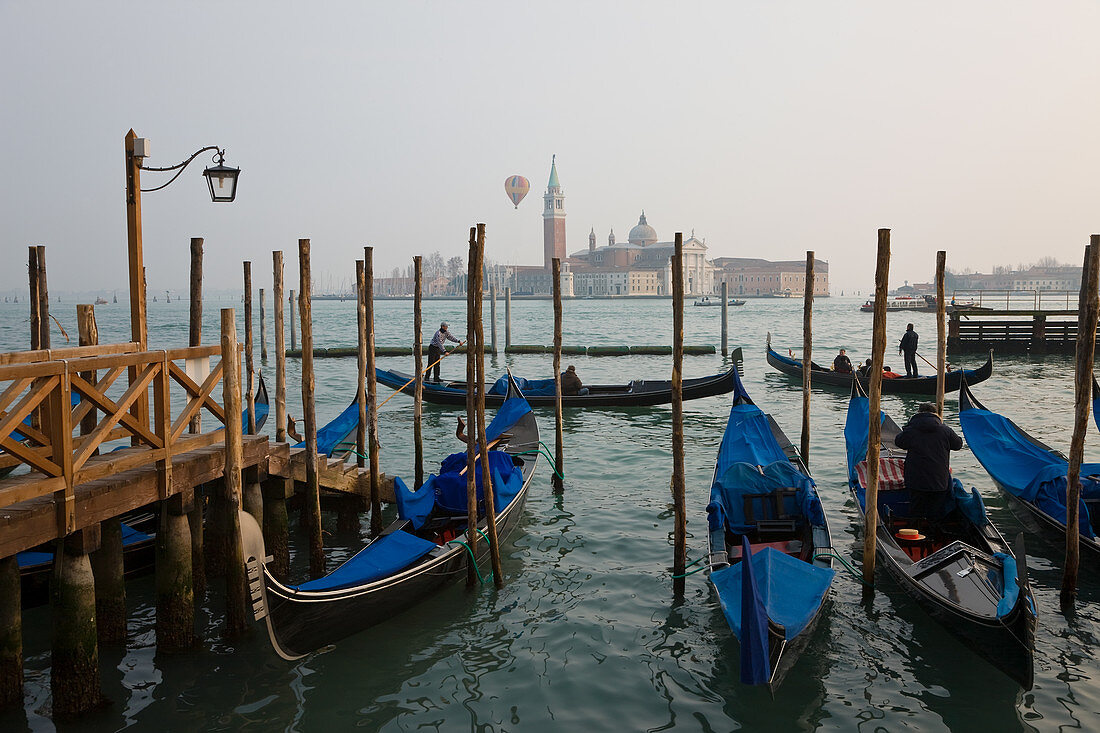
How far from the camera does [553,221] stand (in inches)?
4609

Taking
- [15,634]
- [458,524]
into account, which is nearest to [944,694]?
[458,524]

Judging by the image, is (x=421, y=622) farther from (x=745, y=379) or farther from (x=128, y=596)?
(x=745, y=379)

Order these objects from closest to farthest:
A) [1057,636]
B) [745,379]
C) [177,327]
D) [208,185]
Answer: [1057,636], [208,185], [745,379], [177,327]

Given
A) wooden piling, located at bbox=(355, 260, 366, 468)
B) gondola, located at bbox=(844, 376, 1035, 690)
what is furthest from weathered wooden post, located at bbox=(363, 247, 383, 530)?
gondola, located at bbox=(844, 376, 1035, 690)

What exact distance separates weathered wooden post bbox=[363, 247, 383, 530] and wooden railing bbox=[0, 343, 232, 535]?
1.53 meters

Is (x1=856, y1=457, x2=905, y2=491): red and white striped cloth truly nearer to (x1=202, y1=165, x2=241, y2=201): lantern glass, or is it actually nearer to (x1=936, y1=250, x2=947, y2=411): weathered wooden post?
(x1=936, y1=250, x2=947, y2=411): weathered wooden post

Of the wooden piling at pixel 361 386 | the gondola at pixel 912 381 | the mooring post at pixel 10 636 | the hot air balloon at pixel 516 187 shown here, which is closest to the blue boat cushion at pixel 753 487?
the wooden piling at pixel 361 386

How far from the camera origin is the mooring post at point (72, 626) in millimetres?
3396

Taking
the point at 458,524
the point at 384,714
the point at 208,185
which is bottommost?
the point at 384,714

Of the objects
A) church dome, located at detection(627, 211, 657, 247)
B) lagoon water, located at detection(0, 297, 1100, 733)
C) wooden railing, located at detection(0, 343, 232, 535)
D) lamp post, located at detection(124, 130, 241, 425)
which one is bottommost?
lagoon water, located at detection(0, 297, 1100, 733)

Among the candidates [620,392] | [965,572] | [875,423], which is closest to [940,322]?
[875,423]

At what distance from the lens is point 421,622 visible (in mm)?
4426

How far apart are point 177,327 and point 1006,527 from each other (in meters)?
47.5

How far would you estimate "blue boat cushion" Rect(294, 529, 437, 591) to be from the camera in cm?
396
